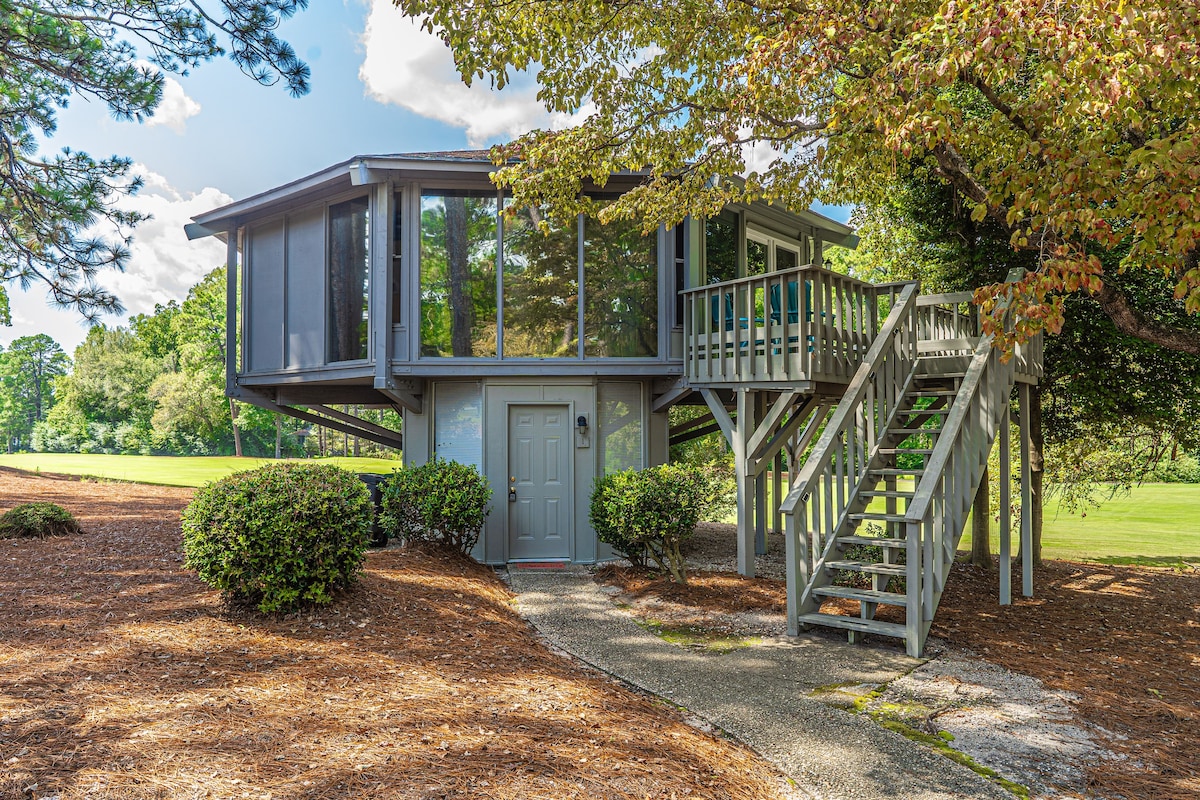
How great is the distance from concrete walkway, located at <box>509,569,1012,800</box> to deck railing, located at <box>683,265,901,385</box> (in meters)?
3.26

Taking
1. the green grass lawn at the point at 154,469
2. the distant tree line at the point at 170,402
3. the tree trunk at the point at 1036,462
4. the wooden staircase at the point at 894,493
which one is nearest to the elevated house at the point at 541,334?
the wooden staircase at the point at 894,493

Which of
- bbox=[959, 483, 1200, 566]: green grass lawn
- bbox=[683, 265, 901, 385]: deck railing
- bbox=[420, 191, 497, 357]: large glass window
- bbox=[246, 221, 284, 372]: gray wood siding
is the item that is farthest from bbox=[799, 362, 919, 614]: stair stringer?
bbox=[246, 221, 284, 372]: gray wood siding

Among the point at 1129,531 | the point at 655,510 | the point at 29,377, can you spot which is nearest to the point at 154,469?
the point at 655,510

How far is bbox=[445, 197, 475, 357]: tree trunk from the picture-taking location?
9312 millimetres

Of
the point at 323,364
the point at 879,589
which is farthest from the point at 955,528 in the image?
the point at 323,364

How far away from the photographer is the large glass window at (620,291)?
9.54m

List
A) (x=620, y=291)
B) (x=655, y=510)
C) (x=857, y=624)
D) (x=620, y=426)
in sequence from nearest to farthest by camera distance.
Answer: (x=857, y=624) < (x=655, y=510) < (x=620, y=291) < (x=620, y=426)

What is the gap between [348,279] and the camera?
9.83 metres

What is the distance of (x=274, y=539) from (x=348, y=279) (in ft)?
18.5

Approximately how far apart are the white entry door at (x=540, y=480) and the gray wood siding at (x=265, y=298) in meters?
4.15

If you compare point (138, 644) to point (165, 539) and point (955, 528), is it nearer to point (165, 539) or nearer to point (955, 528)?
point (165, 539)

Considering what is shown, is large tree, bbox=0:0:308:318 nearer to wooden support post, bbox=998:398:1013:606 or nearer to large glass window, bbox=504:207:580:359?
large glass window, bbox=504:207:580:359

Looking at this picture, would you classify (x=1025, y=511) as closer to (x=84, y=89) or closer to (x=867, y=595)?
(x=867, y=595)

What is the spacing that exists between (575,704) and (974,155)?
859cm
